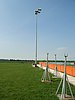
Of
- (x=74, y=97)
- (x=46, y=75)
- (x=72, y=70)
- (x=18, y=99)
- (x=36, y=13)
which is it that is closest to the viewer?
(x=18, y=99)

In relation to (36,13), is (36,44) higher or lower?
lower

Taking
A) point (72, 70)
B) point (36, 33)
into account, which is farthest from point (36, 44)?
point (72, 70)

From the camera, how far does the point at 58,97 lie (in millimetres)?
11250

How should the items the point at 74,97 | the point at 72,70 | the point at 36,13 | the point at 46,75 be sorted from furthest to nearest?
the point at 36,13
the point at 72,70
the point at 46,75
the point at 74,97

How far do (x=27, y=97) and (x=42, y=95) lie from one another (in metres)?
0.90

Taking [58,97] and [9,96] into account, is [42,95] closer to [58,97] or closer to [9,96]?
[58,97]

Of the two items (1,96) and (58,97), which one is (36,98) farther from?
(1,96)

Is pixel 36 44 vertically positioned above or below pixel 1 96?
above

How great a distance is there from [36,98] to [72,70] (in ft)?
54.2

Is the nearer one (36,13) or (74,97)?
(74,97)

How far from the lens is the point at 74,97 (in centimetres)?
1144

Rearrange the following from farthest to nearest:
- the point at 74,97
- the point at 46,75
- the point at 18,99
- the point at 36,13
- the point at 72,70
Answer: the point at 36,13
the point at 72,70
the point at 46,75
the point at 74,97
the point at 18,99

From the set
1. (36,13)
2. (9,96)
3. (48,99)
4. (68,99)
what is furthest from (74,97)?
(36,13)

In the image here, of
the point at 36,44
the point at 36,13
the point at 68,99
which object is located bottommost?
the point at 68,99
